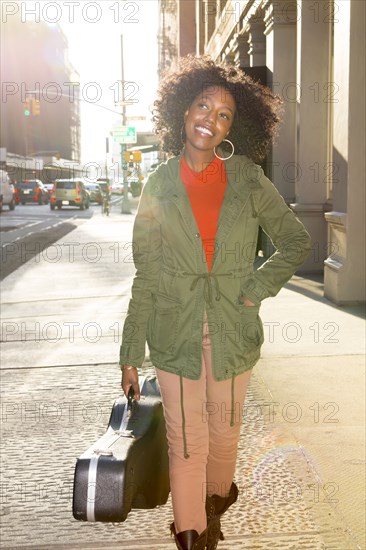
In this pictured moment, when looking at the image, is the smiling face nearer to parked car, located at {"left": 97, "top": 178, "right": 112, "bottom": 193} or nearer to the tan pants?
the tan pants

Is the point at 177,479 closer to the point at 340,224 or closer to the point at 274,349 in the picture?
the point at 274,349

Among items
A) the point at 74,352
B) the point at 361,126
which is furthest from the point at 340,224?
the point at 74,352

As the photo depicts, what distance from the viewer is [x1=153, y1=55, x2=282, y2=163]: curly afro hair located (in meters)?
3.40

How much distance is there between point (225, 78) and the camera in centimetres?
340

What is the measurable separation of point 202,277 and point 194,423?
57 cm

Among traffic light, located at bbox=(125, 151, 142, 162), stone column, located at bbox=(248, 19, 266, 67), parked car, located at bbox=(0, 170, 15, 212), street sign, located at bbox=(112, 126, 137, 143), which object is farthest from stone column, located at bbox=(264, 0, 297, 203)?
parked car, located at bbox=(0, 170, 15, 212)

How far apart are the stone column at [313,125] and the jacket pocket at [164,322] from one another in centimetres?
1044

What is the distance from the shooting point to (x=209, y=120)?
3338 mm

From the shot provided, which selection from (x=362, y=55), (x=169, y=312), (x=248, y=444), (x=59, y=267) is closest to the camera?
(x=169, y=312)

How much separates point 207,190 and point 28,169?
10766 centimetres

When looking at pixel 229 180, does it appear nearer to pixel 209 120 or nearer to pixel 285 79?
pixel 209 120

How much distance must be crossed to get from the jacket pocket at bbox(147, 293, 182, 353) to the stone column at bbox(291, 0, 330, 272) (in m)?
10.4

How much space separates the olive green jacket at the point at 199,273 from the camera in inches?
127

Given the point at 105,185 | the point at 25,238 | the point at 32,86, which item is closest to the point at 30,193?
the point at 105,185
